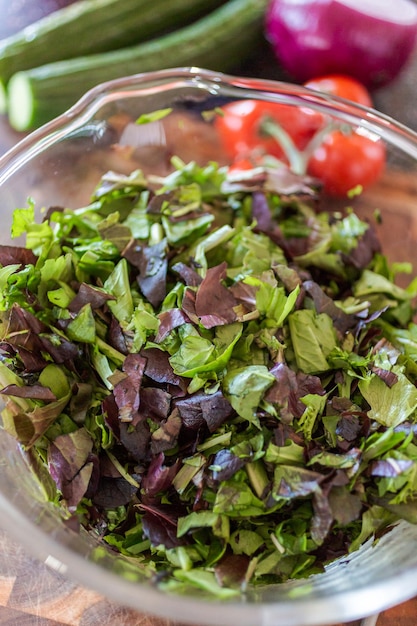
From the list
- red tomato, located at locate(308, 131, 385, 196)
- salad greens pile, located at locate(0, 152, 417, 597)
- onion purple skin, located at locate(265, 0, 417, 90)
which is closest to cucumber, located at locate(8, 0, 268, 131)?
onion purple skin, located at locate(265, 0, 417, 90)

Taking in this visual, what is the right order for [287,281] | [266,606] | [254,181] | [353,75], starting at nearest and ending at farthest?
[266,606], [287,281], [254,181], [353,75]

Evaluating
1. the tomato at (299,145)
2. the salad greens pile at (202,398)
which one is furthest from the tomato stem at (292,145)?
the salad greens pile at (202,398)

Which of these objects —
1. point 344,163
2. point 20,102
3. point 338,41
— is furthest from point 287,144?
point 20,102

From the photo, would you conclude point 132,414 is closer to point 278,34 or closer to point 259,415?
point 259,415

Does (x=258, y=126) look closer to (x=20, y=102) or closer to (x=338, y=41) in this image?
(x=338, y=41)

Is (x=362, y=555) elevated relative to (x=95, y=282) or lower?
lower

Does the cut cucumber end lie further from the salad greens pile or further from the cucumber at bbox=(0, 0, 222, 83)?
the salad greens pile

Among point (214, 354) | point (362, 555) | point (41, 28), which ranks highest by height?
point (41, 28)

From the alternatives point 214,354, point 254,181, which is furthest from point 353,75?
point 214,354
